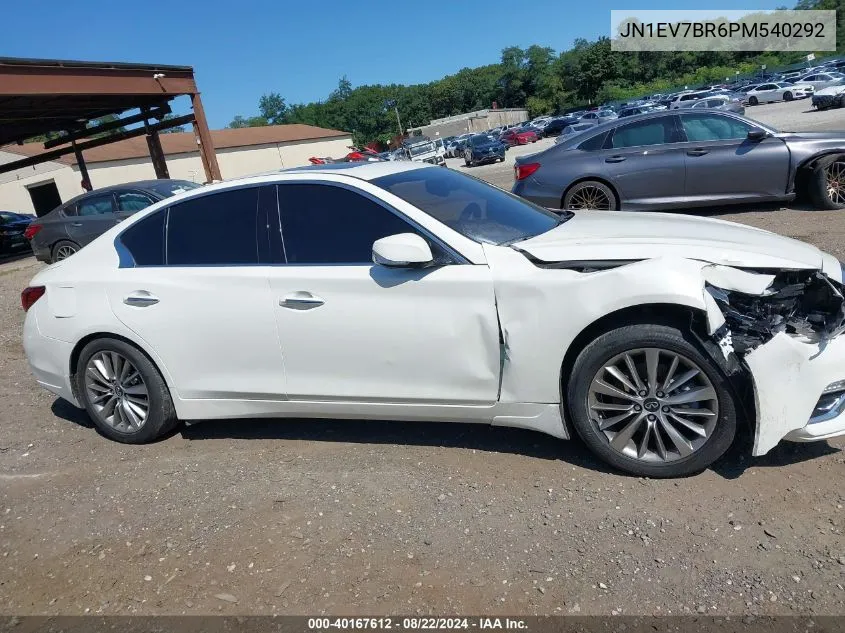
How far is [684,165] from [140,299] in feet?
22.4

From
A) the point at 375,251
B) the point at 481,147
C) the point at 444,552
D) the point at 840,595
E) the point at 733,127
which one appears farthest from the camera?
the point at 481,147

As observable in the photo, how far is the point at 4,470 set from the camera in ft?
13.5

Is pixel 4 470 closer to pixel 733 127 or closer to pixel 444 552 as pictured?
pixel 444 552

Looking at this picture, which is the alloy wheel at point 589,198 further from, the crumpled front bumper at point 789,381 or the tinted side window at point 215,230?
the crumpled front bumper at point 789,381

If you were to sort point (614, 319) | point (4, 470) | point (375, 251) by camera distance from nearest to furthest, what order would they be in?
point (614, 319), point (375, 251), point (4, 470)

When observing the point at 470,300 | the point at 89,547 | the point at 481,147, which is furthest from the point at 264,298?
the point at 481,147

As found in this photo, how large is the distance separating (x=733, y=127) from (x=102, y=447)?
308 inches

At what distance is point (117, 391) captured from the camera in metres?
4.11

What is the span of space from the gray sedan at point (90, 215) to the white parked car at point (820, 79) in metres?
43.2

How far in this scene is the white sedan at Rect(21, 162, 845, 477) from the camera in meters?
2.84

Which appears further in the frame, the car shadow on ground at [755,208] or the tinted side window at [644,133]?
the tinted side window at [644,133]

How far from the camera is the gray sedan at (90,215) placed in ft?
37.6

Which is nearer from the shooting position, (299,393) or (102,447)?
(299,393)

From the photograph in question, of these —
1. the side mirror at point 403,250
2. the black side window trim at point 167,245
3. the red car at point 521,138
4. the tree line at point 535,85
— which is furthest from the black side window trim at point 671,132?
the tree line at point 535,85
